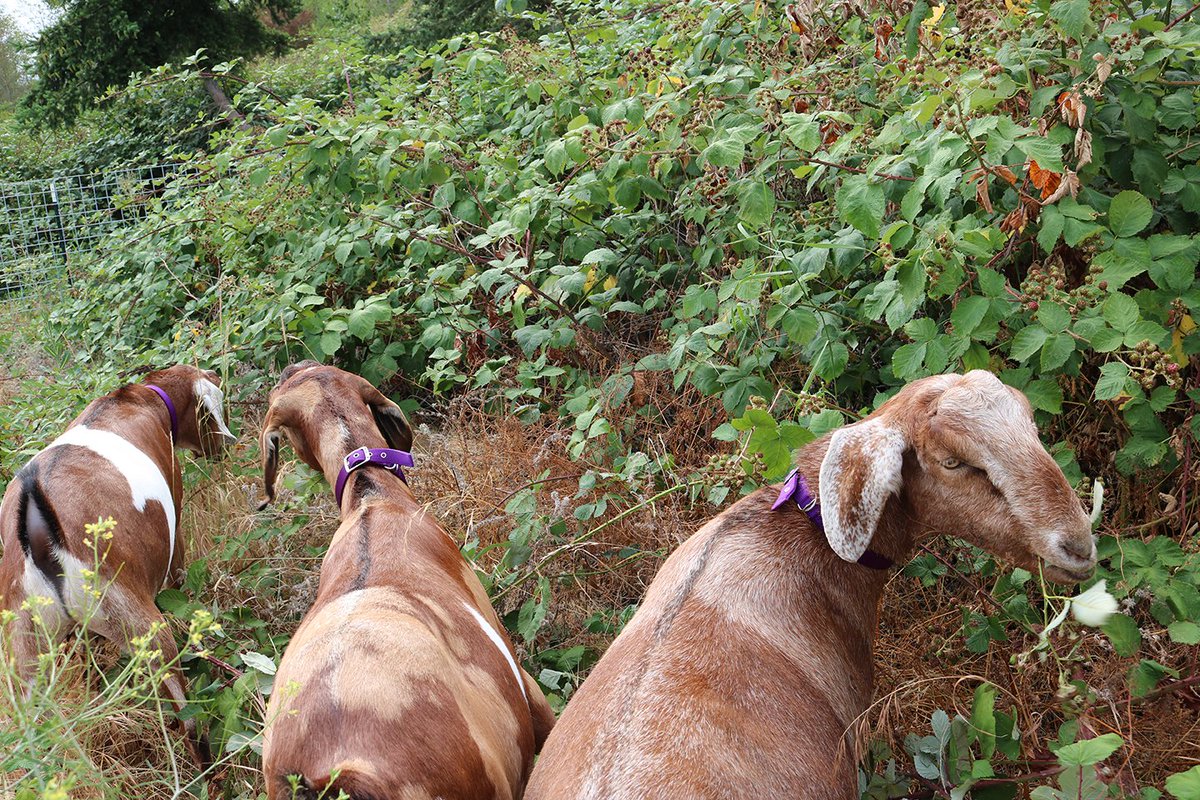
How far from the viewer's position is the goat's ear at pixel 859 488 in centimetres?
246

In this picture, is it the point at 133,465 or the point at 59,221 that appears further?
the point at 59,221

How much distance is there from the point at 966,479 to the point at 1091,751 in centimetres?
70

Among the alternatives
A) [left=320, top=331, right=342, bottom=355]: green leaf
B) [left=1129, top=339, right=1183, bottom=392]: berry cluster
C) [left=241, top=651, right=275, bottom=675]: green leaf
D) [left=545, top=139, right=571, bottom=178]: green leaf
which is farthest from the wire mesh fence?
[left=1129, top=339, right=1183, bottom=392]: berry cluster

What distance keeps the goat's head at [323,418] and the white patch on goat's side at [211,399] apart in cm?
108

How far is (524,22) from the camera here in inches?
553

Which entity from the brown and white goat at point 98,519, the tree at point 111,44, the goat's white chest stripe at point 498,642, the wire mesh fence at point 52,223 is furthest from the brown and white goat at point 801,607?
the tree at point 111,44

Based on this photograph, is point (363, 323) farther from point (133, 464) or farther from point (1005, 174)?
point (1005, 174)

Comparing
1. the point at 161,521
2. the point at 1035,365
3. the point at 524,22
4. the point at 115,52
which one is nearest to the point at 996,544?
the point at 1035,365

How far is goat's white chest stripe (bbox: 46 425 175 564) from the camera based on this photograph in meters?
4.18

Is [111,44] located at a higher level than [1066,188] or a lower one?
higher

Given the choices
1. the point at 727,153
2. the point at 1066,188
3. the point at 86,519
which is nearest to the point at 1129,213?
the point at 1066,188

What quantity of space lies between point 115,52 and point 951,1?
1416cm

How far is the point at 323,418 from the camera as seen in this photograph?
3.93 m

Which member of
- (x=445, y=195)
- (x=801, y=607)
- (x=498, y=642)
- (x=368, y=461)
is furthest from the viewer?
(x=445, y=195)
